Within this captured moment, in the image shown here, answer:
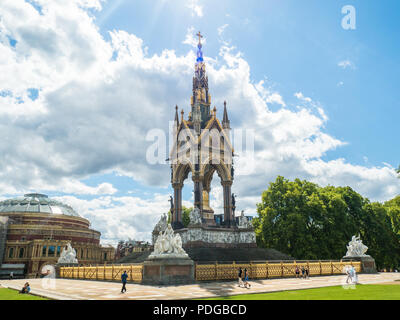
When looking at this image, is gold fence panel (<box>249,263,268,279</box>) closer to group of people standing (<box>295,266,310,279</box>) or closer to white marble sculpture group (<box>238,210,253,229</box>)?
group of people standing (<box>295,266,310,279</box>)

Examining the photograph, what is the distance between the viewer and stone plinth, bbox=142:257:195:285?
17.4 m

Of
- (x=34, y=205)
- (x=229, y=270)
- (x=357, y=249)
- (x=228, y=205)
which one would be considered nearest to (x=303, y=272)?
(x=229, y=270)

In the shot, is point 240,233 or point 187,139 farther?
point 187,139

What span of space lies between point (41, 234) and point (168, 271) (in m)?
51.4

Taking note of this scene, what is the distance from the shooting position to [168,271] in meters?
17.5

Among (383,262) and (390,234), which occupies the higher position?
(390,234)

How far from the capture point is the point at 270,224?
38.3 meters

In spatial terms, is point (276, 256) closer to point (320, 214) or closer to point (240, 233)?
point (240, 233)

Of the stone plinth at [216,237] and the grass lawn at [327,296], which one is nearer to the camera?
the grass lawn at [327,296]

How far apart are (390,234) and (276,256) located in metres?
21.7

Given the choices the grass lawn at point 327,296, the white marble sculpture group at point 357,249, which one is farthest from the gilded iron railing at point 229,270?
the grass lawn at point 327,296

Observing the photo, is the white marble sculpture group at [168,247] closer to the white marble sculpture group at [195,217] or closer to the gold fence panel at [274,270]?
the gold fence panel at [274,270]

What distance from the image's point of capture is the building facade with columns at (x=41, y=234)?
179 ft
